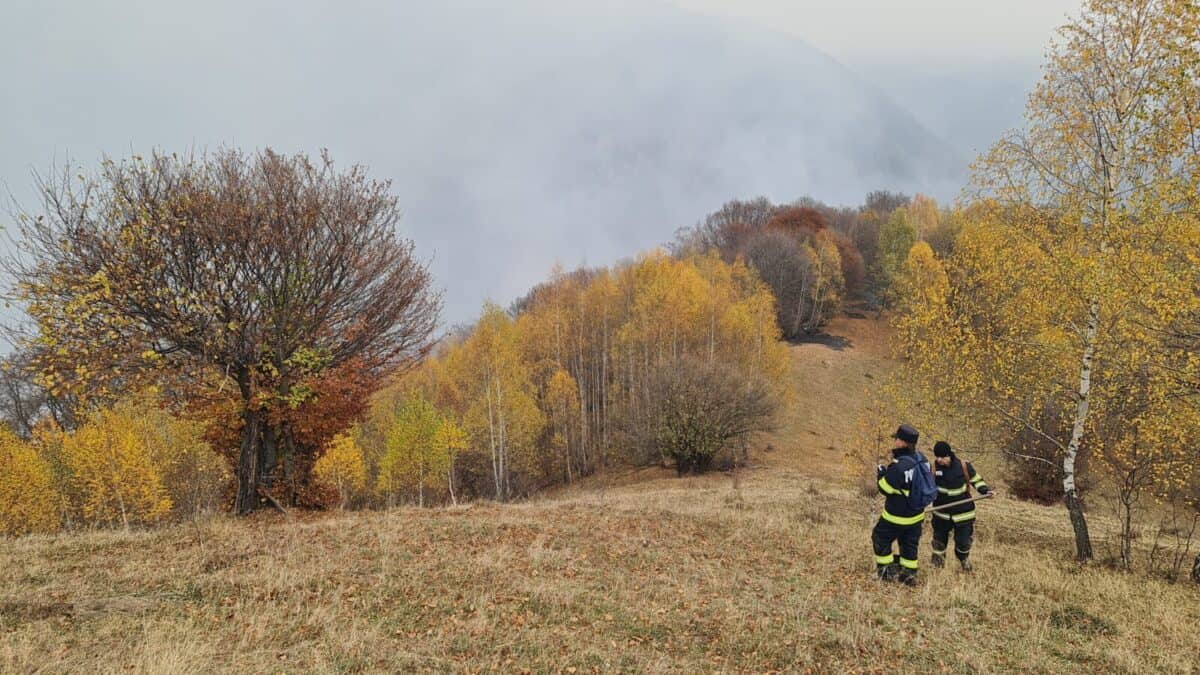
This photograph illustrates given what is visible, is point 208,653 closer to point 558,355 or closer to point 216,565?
point 216,565

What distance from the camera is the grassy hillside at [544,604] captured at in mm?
5770

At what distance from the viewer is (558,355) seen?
163 feet

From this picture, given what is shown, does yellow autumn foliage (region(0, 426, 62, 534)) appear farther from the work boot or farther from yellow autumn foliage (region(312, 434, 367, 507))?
→ the work boot

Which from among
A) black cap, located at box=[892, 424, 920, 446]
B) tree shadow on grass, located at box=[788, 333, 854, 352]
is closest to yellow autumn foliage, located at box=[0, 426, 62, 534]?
black cap, located at box=[892, 424, 920, 446]

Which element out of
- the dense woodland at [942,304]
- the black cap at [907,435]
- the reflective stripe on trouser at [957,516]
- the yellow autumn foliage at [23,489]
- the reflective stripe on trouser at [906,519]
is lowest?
the yellow autumn foliage at [23,489]

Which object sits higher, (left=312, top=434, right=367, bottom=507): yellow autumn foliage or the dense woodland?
the dense woodland

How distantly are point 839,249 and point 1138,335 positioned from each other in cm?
6683

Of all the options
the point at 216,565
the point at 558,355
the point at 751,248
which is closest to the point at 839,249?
the point at 751,248

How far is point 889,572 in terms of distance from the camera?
9109 millimetres

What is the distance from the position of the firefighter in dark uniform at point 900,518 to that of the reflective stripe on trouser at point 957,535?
55.5 inches

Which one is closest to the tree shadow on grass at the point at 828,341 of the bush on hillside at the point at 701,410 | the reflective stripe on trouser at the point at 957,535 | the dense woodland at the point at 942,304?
the bush on hillside at the point at 701,410

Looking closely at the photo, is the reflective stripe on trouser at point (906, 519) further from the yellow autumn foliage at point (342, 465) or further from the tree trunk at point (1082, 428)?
the yellow autumn foliage at point (342, 465)

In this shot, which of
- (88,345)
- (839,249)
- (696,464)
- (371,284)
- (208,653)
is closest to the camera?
(208,653)

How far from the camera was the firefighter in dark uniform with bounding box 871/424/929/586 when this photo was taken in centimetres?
858
